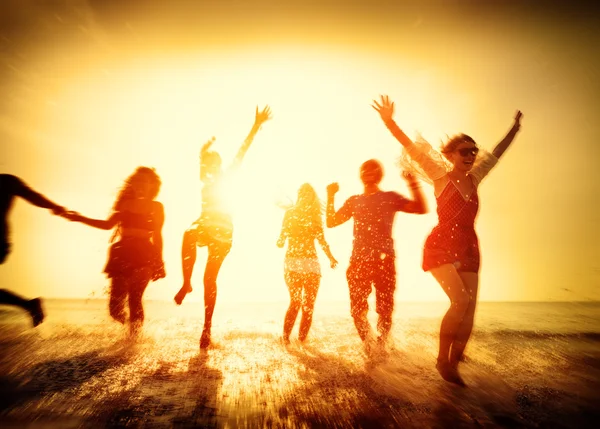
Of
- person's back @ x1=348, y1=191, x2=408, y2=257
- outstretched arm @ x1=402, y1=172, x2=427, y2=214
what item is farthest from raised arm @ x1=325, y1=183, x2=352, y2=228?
outstretched arm @ x1=402, y1=172, x2=427, y2=214

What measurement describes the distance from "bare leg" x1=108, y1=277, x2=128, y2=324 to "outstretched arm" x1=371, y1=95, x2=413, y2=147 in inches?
144

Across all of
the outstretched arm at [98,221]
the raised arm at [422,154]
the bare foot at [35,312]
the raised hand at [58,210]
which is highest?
the raised arm at [422,154]

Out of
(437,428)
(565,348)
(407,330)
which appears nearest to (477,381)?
(437,428)

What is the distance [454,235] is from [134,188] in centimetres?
385

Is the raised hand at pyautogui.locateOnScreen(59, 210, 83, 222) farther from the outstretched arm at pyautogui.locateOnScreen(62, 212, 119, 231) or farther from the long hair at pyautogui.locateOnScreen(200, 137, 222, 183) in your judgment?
the long hair at pyautogui.locateOnScreen(200, 137, 222, 183)

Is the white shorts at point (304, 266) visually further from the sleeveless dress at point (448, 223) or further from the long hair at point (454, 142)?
the long hair at point (454, 142)

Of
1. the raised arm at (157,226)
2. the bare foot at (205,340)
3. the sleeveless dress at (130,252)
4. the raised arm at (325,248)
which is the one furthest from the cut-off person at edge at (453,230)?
the sleeveless dress at (130,252)

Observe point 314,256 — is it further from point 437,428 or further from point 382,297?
point 437,428

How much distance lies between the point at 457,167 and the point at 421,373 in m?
2.13

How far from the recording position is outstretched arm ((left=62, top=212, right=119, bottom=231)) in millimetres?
5129

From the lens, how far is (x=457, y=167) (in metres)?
4.35

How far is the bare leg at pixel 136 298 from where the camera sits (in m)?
5.25

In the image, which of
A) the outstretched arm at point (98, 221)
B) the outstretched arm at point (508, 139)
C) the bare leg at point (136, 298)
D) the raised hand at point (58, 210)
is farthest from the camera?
the bare leg at point (136, 298)

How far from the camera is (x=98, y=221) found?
203 inches
